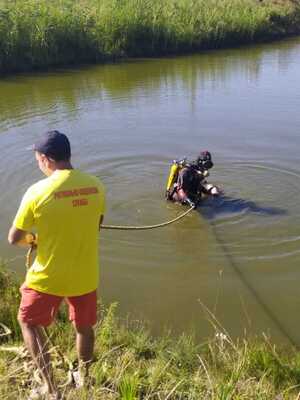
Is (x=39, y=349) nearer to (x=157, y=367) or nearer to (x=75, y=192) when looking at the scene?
(x=157, y=367)

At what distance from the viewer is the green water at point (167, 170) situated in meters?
5.96

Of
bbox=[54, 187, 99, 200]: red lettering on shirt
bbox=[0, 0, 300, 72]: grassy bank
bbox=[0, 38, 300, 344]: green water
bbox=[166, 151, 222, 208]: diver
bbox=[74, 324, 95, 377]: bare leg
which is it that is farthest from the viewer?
bbox=[0, 0, 300, 72]: grassy bank

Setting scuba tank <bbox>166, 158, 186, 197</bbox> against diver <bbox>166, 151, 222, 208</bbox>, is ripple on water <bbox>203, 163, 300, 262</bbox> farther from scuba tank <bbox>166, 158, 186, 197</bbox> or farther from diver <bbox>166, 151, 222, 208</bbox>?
scuba tank <bbox>166, 158, 186, 197</bbox>

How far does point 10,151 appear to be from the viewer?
10.9 m

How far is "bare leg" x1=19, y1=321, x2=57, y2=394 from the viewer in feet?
12.4

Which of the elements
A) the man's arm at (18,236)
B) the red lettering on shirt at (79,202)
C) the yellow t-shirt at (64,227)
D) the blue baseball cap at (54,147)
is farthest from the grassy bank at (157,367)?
the blue baseball cap at (54,147)

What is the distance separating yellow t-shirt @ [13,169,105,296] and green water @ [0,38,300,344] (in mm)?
1927

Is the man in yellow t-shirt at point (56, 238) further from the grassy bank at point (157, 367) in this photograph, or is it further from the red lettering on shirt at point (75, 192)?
the grassy bank at point (157, 367)

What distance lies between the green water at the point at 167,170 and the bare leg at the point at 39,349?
174 centimetres

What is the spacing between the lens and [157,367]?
4.18m

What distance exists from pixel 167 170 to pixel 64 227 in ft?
21.5

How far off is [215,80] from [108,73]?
3775 millimetres

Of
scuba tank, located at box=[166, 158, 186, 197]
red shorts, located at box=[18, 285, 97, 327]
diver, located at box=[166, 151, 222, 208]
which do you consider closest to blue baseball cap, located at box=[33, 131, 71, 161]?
red shorts, located at box=[18, 285, 97, 327]

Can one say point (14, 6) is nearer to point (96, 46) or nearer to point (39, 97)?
point (96, 46)
